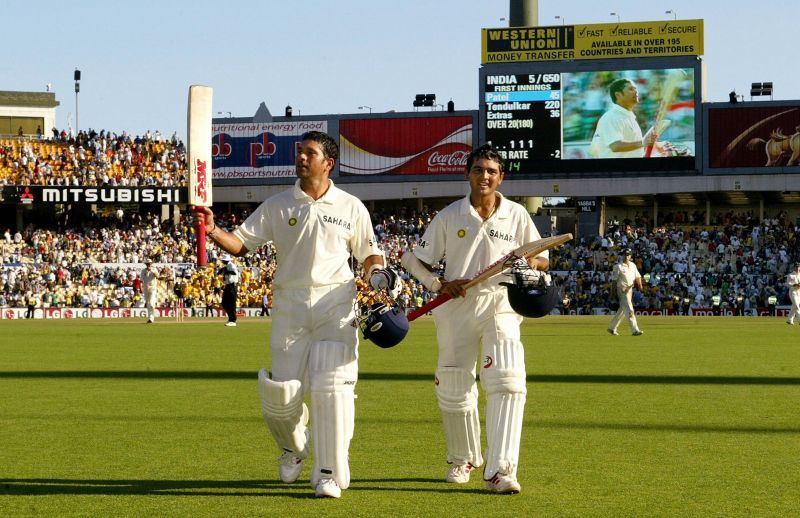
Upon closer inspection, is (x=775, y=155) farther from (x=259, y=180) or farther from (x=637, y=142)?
(x=259, y=180)

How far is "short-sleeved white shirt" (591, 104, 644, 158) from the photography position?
203 ft

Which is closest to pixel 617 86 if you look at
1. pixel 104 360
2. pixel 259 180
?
pixel 259 180

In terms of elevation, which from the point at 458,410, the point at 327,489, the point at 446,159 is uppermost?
the point at 446,159

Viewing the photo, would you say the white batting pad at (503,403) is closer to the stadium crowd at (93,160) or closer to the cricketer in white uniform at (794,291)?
the cricketer in white uniform at (794,291)

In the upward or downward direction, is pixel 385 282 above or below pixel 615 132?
below

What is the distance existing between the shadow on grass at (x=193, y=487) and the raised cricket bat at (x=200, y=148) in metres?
1.65

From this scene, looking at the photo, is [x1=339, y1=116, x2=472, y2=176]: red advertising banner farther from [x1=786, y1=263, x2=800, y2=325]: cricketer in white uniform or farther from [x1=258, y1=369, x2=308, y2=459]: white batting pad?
[x1=258, y1=369, x2=308, y2=459]: white batting pad

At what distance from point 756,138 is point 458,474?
60.3 metres

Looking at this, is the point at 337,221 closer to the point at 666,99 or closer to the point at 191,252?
the point at 666,99

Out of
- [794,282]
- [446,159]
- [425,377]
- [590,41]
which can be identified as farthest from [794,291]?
[446,159]

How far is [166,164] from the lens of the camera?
6950 centimetres

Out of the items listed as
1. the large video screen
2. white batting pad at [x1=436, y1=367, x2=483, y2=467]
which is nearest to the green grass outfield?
white batting pad at [x1=436, y1=367, x2=483, y2=467]

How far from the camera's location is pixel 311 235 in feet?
27.8

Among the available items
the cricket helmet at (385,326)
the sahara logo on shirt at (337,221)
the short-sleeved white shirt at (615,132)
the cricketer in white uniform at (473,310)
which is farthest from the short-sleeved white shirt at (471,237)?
the short-sleeved white shirt at (615,132)
